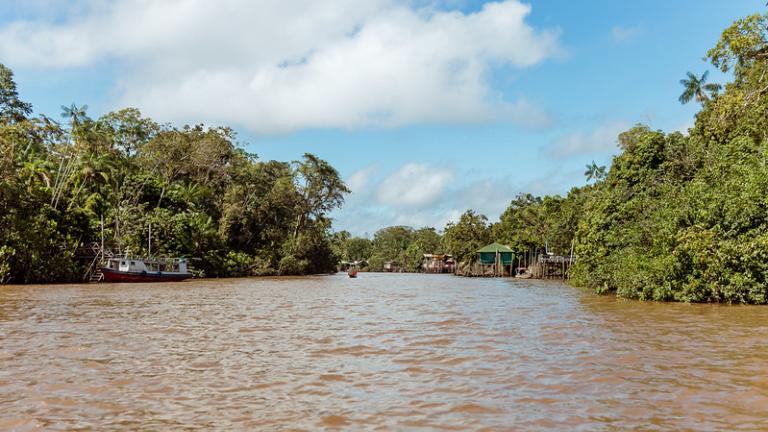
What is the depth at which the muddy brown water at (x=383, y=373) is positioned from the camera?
18.1 ft

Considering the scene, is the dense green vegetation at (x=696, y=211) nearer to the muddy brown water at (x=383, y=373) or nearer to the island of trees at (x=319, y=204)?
the island of trees at (x=319, y=204)

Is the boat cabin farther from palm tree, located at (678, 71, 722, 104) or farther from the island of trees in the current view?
palm tree, located at (678, 71, 722, 104)

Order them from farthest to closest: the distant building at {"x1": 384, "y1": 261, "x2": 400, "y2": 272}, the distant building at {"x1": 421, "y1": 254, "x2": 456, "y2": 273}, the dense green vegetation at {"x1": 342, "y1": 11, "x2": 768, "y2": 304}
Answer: the distant building at {"x1": 384, "y1": 261, "x2": 400, "y2": 272} → the distant building at {"x1": 421, "y1": 254, "x2": 456, "y2": 273} → the dense green vegetation at {"x1": 342, "y1": 11, "x2": 768, "y2": 304}

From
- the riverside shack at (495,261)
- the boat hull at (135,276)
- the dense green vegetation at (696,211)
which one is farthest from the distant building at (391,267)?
the dense green vegetation at (696,211)

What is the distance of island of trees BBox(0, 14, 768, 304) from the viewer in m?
17.4

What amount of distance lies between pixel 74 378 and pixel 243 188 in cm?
4337

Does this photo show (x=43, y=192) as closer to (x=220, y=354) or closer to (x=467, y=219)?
(x=220, y=354)

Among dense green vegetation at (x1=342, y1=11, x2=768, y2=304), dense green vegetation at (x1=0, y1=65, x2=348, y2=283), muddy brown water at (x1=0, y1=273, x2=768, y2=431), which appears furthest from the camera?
dense green vegetation at (x1=0, y1=65, x2=348, y2=283)

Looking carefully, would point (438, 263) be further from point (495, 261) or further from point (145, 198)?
point (145, 198)

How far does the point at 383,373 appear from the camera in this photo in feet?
25.0

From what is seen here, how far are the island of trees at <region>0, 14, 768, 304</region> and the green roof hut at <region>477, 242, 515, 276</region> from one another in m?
1.48

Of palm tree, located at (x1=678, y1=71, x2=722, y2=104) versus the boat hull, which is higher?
palm tree, located at (x1=678, y1=71, x2=722, y2=104)

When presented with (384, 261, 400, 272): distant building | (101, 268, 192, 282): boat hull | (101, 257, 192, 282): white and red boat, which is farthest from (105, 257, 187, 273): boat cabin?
(384, 261, 400, 272): distant building

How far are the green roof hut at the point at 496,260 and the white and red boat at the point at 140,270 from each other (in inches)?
1210
